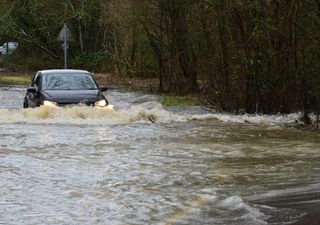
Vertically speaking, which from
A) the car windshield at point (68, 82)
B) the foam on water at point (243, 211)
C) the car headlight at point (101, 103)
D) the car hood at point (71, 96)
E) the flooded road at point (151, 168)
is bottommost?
the flooded road at point (151, 168)

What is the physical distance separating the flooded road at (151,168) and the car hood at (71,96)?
0.74 feet

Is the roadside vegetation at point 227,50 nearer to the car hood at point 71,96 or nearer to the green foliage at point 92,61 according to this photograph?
the green foliage at point 92,61

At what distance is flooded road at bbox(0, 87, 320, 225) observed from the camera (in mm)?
7824

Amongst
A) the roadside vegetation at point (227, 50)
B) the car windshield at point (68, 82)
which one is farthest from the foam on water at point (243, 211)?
the car windshield at point (68, 82)

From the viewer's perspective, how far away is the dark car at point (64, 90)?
1747 cm

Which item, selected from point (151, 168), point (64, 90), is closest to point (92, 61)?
point (64, 90)

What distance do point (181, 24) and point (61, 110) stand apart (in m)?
10.9

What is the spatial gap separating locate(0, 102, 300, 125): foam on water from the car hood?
0.20m

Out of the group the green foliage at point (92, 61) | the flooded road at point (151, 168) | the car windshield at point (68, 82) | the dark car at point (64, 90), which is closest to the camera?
the flooded road at point (151, 168)

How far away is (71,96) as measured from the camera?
17453 millimetres

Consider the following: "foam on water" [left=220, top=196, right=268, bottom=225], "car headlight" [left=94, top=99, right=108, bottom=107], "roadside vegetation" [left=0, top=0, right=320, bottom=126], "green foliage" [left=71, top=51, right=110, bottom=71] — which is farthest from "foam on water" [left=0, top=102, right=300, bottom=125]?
"green foliage" [left=71, top=51, right=110, bottom=71]

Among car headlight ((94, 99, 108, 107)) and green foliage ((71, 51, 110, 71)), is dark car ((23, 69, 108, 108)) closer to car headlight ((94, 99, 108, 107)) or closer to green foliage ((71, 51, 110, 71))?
car headlight ((94, 99, 108, 107))

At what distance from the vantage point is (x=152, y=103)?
2470 centimetres

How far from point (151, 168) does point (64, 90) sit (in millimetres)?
7759
